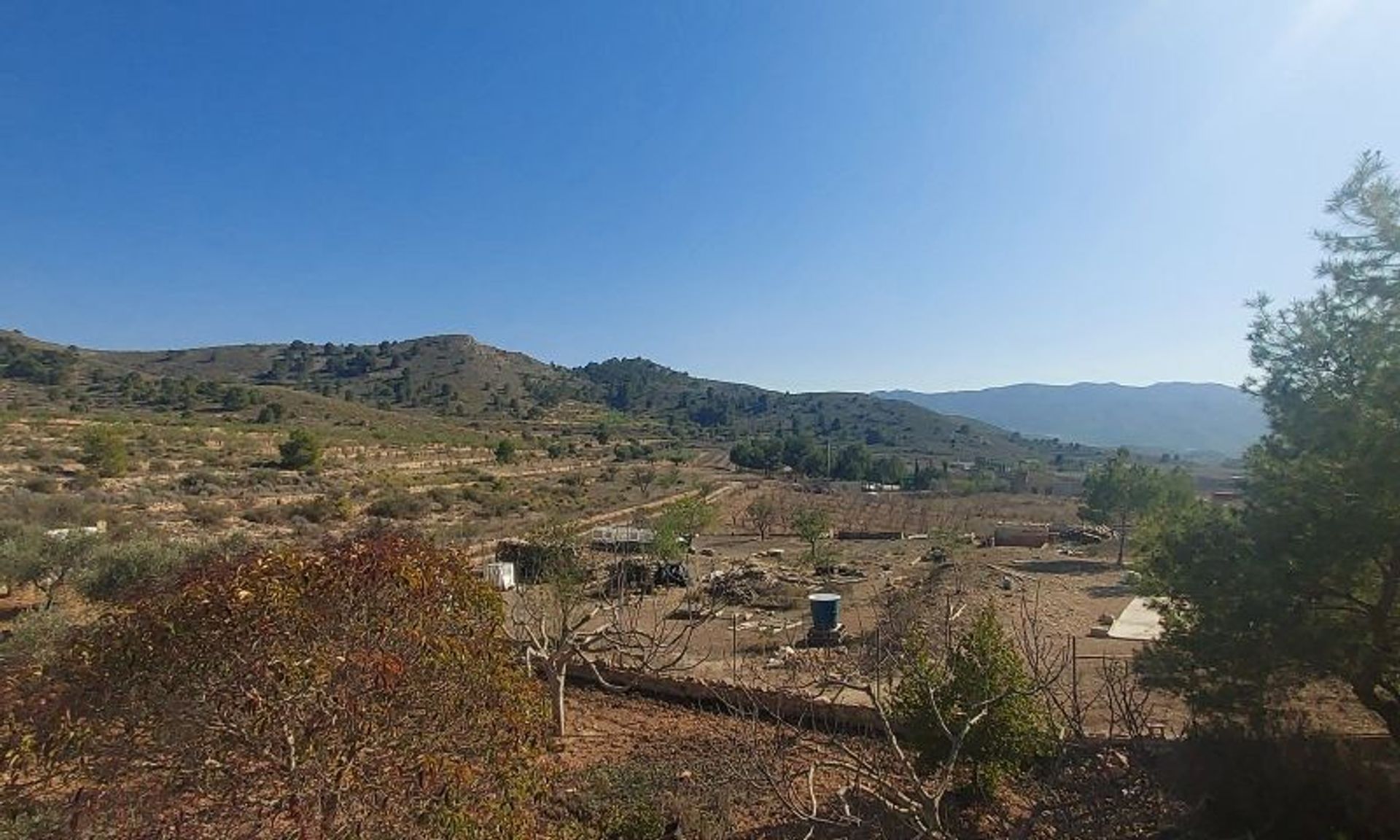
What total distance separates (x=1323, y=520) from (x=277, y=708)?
313 inches

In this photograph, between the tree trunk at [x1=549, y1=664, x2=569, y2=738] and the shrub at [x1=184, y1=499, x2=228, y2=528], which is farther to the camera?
the shrub at [x1=184, y1=499, x2=228, y2=528]

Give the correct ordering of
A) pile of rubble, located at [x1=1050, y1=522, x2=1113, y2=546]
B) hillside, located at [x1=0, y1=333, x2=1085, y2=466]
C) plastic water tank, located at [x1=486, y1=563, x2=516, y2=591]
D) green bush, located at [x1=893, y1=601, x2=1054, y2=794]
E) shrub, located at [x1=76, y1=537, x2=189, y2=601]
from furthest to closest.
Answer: hillside, located at [x1=0, y1=333, x2=1085, y2=466], pile of rubble, located at [x1=1050, y1=522, x2=1113, y2=546], plastic water tank, located at [x1=486, y1=563, x2=516, y2=591], shrub, located at [x1=76, y1=537, x2=189, y2=601], green bush, located at [x1=893, y1=601, x2=1054, y2=794]

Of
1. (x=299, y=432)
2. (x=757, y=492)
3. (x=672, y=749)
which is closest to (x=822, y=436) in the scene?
(x=757, y=492)

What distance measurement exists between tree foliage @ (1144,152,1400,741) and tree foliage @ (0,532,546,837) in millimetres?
6570

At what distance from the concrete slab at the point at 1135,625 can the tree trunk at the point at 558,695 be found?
11307 millimetres

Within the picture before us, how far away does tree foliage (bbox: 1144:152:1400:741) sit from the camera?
6.30 m

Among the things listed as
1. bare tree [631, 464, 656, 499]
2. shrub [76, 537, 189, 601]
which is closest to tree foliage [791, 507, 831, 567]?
bare tree [631, 464, 656, 499]

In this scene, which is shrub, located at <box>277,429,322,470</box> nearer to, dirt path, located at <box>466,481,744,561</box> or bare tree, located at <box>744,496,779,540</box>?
dirt path, located at <box>466,481,744,561</box>

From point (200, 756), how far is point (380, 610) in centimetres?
118

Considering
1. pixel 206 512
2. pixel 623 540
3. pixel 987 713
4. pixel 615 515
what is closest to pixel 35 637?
pixel 987 713

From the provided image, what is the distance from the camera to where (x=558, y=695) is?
31.6ft

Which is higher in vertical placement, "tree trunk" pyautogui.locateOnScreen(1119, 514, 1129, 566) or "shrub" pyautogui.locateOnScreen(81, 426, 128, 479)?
"shrub" pyautogui.locateOnScreen(81, 426, 128, 479)

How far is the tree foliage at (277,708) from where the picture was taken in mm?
4027

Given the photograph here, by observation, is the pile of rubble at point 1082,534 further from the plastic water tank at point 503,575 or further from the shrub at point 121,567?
the shrub at point 121,567
